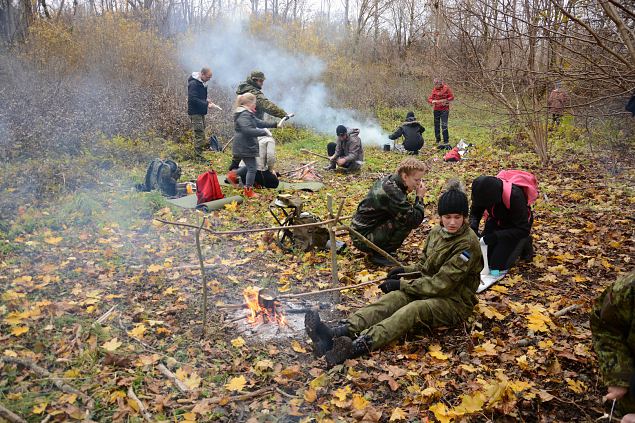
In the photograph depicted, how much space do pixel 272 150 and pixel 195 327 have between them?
5450 mm

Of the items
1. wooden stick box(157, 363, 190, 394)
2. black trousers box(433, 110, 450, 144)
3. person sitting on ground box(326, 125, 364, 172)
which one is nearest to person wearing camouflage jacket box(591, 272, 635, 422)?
wooden stick box(157, 363, 190, 394)

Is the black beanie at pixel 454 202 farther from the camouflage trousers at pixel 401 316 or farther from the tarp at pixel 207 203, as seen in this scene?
the tarp at pixel 207 203

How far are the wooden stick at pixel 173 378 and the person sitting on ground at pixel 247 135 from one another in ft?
16.5

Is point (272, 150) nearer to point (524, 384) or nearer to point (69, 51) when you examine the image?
point (524, 384)

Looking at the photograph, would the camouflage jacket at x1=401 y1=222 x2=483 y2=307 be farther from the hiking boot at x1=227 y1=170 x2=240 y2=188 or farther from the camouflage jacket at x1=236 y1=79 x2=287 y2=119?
the camouflage jacket at x1=236 y1=79 x2=287 y2=119

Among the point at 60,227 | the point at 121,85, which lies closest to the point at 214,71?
the point at 121,85

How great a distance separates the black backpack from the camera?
327 inches

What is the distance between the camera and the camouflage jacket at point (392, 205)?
5.38m

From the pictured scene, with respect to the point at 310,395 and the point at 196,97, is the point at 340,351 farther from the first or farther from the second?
the point at 196,97

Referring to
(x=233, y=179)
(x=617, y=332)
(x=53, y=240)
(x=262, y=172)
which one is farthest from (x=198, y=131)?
(x=617, y=332)

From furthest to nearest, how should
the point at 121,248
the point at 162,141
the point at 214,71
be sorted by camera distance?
the point at 214,71 → the point at 162,141 → the point at 121,248

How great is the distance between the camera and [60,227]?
21.4 feet

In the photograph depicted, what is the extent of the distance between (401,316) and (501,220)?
2084mm

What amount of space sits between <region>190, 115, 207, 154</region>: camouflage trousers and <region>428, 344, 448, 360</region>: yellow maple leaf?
876cm
